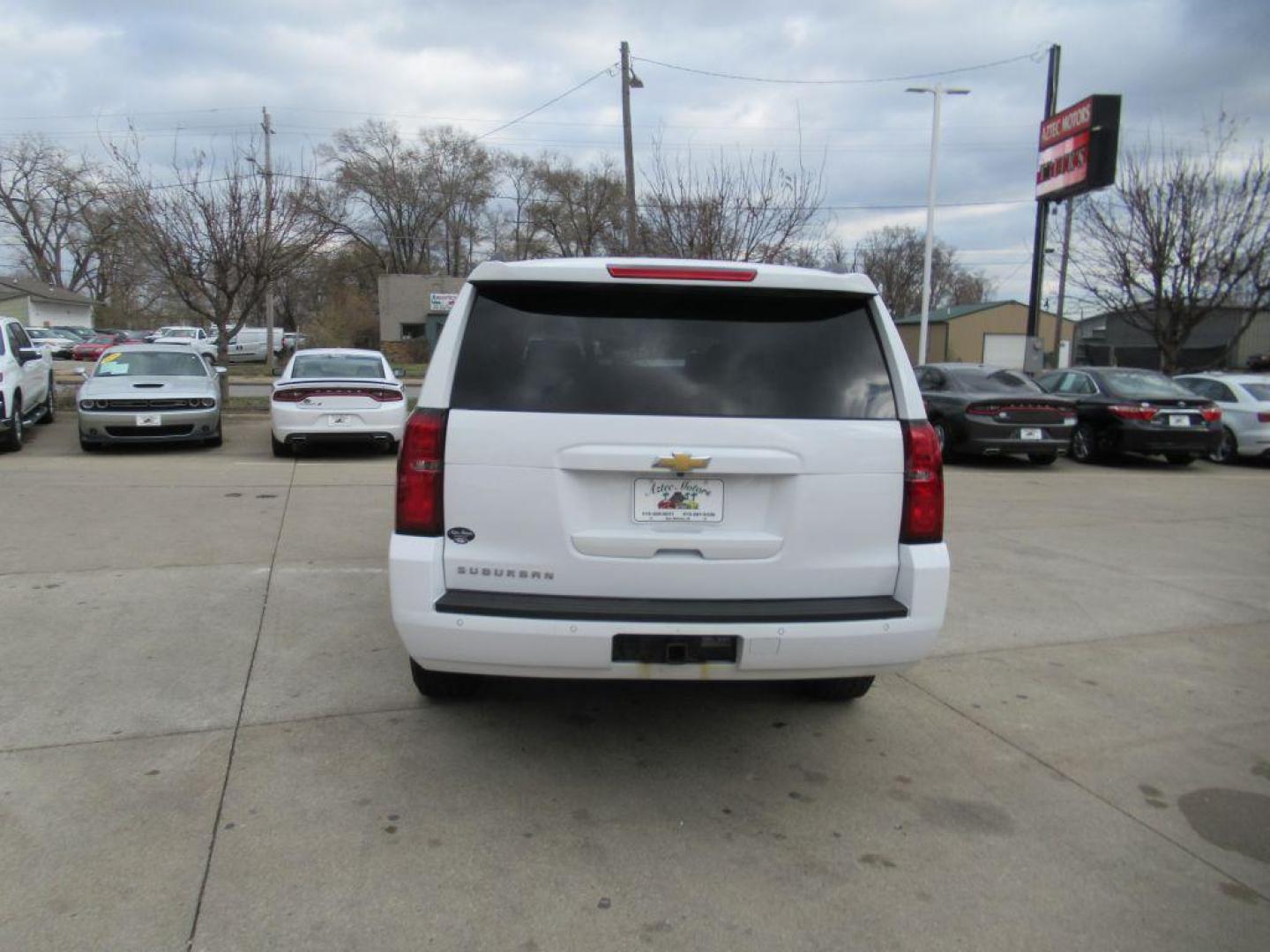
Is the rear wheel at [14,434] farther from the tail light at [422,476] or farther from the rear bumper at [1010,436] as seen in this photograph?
the rear bumper at [1010,436]

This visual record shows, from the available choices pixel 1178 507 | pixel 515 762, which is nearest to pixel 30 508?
pixel 515 762

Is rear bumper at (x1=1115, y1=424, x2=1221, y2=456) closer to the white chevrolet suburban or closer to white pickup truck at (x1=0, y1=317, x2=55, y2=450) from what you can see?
A: the white chevrolet suburban

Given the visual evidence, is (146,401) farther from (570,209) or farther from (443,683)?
(570,209)

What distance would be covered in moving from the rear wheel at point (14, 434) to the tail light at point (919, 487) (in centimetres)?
1233

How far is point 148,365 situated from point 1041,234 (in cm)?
2141

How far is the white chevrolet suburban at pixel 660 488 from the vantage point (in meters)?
2.99

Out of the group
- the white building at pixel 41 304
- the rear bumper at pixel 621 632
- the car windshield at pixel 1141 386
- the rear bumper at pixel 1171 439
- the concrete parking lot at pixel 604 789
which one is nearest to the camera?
the concrete parking lot at pixel 604 789

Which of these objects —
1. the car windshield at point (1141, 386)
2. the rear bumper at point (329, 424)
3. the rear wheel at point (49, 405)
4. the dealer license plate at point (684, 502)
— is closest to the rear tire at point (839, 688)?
the dealer license plate at point (684, 502)

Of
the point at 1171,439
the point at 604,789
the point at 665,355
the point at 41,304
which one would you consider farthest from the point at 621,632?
the point at 41,304

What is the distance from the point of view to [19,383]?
1199cm

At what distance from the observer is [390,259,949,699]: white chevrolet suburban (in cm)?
299

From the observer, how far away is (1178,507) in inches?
395

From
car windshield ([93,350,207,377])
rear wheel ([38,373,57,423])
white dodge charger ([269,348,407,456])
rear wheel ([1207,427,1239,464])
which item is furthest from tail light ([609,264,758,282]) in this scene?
rear wheel ([38,373,57,423])

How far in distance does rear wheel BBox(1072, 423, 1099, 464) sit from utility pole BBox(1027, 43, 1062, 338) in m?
9.35
